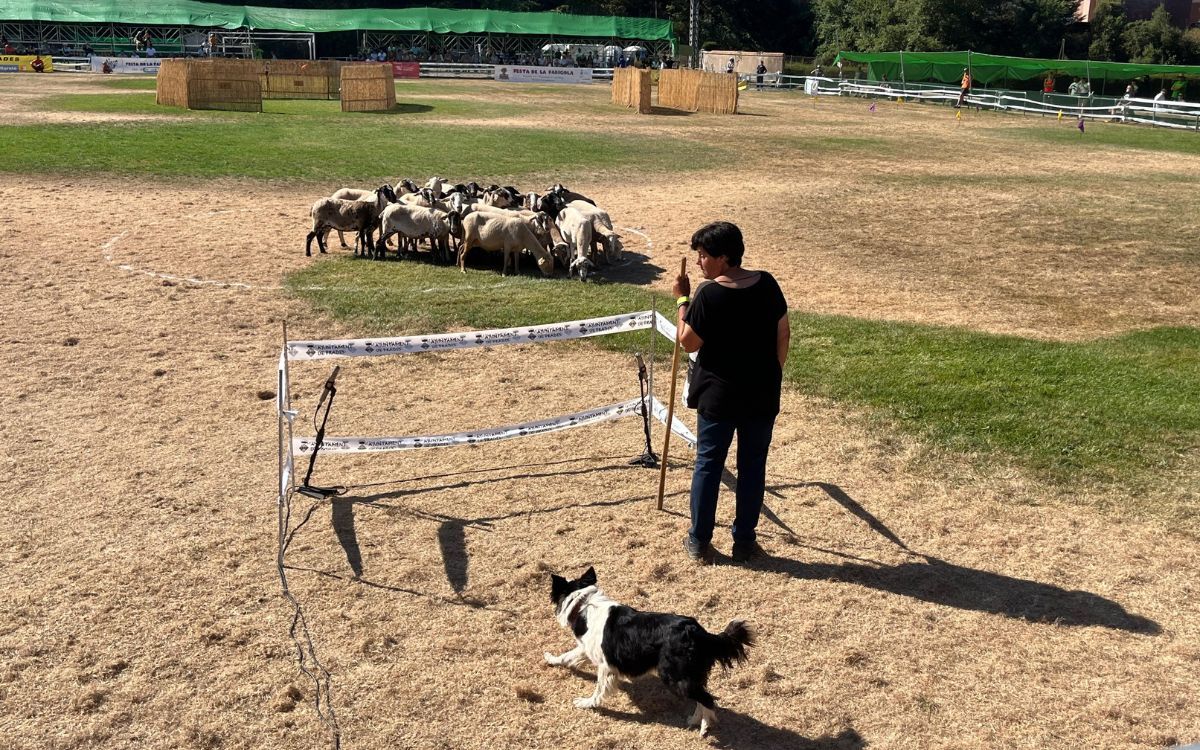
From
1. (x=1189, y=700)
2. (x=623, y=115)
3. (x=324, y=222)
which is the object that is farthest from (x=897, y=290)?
(x=623, y=115)

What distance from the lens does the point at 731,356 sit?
7.58 metres

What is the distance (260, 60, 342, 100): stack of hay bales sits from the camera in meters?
49.1

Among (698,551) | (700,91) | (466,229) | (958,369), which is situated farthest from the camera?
(700,91)

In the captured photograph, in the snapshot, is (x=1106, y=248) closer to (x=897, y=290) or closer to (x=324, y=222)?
(x=897, y=290)

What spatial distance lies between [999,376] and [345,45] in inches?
3271

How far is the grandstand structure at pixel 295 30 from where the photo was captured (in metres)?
74.1

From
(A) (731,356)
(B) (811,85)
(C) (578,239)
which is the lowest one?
(C) (578,239)

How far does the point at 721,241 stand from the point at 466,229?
10.8 metres

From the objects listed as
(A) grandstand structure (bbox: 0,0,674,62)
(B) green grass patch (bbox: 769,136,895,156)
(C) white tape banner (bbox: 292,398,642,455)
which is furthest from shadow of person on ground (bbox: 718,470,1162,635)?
(A) grandstand structure (bbox: 0,0,674,62)

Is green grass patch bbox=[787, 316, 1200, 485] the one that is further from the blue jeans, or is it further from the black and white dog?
the black and white dog

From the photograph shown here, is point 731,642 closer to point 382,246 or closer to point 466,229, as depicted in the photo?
point 466,229

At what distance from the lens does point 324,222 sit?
1847 centimetres

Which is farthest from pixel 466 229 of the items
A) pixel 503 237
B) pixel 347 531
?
pixel 347 531

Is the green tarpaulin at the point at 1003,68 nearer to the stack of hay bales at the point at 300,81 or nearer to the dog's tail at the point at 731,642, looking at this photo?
the stack of hay bales at the point at 300,81
